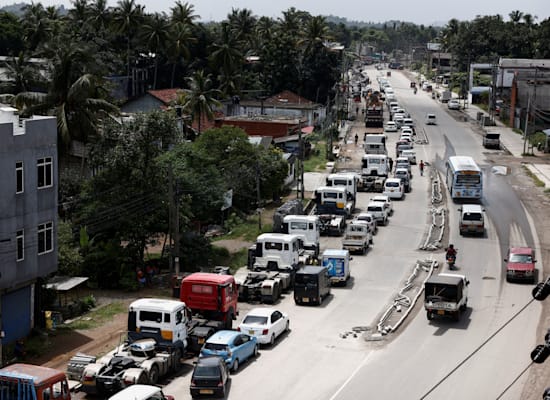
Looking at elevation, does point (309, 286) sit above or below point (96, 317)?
above

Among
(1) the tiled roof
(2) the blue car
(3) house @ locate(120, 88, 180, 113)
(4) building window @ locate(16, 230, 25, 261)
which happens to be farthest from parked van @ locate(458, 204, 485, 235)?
(3) house @ locate(120, 88, 180, 113)

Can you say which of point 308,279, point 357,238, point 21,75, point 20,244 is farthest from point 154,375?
point 21,75

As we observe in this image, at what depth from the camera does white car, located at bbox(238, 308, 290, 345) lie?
3584 centimetres

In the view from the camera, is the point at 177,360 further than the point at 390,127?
No

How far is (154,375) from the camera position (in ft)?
100

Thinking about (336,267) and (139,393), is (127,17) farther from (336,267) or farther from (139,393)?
(139,393)

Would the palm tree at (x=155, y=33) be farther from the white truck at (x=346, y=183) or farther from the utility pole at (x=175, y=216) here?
the utility pole at (x=175, y=216)

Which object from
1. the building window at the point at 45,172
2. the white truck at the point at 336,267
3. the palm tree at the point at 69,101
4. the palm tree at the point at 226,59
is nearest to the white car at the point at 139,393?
the building window at the point at 45,172

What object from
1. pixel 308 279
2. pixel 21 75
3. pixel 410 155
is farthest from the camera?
pixel 410 155

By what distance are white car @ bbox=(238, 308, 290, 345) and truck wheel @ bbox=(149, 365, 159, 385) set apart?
19.0 feet

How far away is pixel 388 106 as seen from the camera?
5728 inches

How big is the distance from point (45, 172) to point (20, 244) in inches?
123

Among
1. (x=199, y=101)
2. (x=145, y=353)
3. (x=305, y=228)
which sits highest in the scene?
(x=199, y=101)

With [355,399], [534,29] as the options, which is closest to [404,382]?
[355,399]
